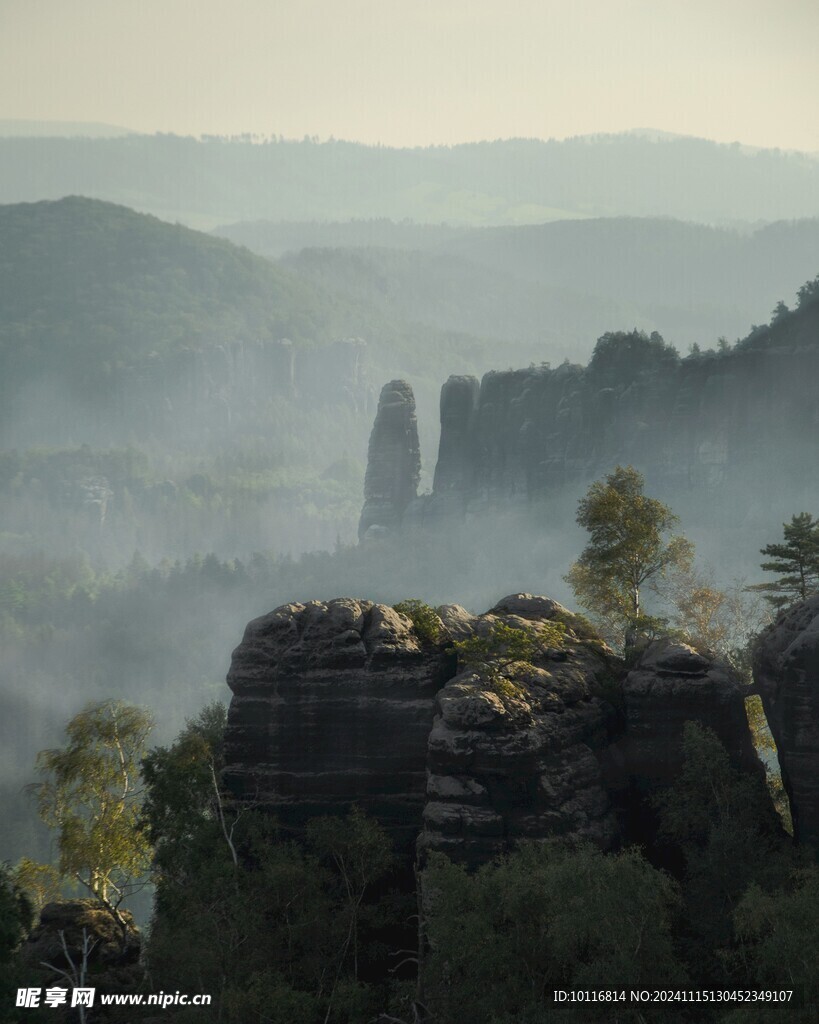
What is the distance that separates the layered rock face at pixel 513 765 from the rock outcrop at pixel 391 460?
472 feet

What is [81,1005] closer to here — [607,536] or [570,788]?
[570,788]

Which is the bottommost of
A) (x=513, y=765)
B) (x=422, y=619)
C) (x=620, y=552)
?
(x=513, y=765)

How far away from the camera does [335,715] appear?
50469mm

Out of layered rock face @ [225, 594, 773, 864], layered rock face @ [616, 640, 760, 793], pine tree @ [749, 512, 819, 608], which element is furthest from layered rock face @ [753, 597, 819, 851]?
pine tree @ [749, 512, 819, 608]

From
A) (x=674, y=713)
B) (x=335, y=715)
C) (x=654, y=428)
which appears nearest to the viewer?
(x=674, y=713)

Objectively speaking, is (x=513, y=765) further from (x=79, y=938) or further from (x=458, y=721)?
(x=79, y=938)

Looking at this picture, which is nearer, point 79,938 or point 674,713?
point 674,713

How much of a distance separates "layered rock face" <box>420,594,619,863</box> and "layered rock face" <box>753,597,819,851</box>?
649cm

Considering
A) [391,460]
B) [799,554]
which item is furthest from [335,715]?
[391,460]

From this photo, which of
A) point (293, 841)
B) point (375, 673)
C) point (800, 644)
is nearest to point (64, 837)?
point (293, 841)

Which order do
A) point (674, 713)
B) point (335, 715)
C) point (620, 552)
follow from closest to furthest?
point (674, 713), point (335, 715), point (620, 552)

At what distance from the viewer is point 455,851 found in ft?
147

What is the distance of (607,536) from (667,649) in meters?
10.1

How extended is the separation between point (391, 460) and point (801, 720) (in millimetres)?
149476
